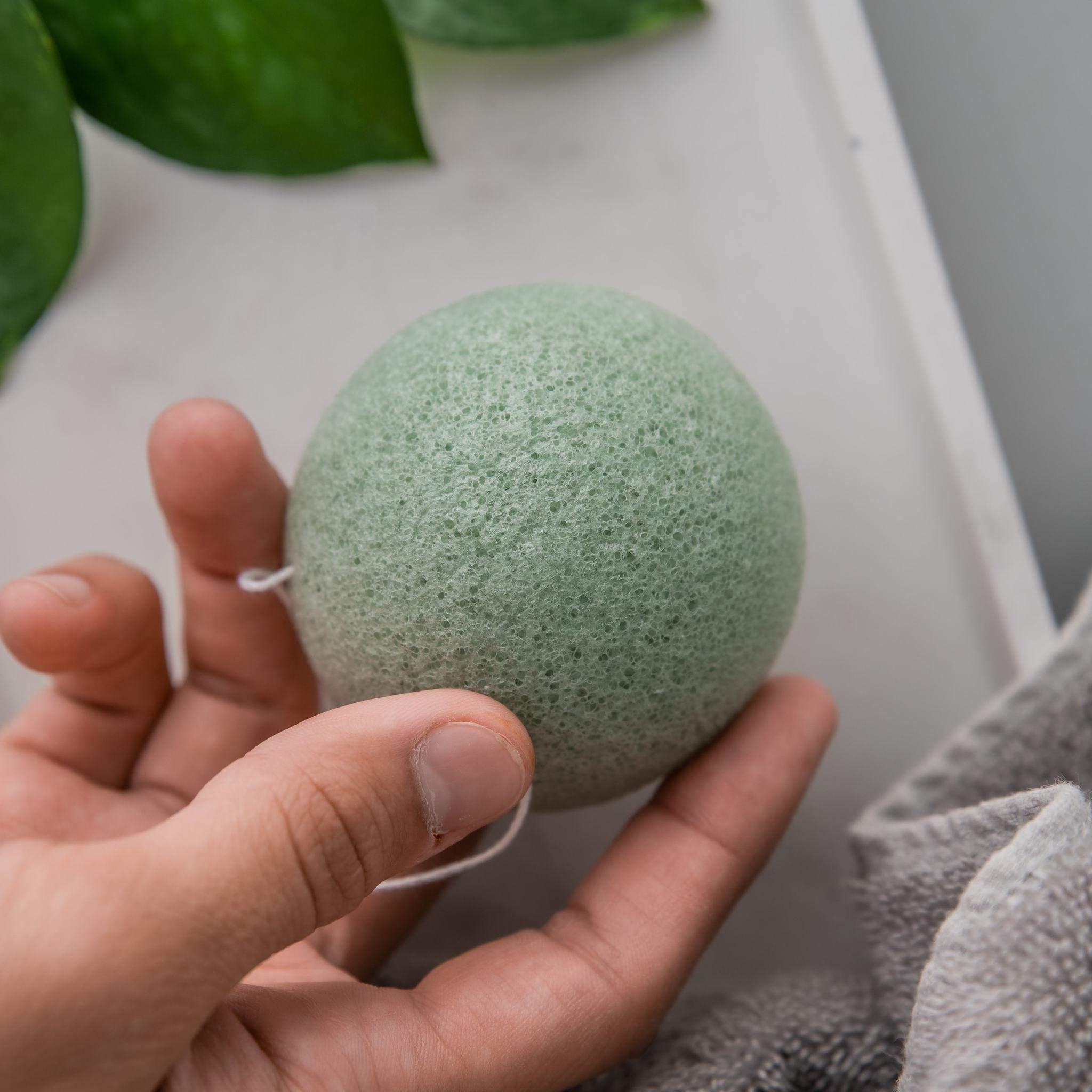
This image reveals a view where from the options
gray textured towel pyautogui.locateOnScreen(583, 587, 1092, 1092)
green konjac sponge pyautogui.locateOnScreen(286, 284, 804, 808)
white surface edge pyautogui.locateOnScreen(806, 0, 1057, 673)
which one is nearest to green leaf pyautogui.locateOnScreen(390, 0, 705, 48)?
white surface edge pyautogui.locateOnScreen(806, 0, 1057, 673)

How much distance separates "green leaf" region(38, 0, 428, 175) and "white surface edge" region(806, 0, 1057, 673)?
0.92 ft

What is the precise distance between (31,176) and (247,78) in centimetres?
15

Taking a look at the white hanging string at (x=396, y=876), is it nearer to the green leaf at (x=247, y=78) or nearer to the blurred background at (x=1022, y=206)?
the green leaf at (x=247, y=78)

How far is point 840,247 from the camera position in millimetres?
613

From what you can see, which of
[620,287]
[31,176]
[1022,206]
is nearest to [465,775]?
[620,287]

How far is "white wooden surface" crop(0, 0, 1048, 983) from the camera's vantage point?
617 mm

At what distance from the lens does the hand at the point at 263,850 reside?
0.97 feet

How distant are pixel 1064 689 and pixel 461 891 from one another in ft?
1.34

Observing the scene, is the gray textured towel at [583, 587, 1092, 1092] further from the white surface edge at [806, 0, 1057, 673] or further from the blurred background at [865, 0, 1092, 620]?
the blurred background at [865, 0, 1092, 620]

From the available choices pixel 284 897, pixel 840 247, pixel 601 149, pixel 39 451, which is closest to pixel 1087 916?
pixel 284 897

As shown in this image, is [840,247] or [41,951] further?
[840,247]

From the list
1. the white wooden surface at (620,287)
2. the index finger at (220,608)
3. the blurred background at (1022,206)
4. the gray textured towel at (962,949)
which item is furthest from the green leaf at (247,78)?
the gray textured towel at (962,949)

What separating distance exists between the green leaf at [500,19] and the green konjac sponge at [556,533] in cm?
27

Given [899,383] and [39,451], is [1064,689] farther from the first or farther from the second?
[39,451]
